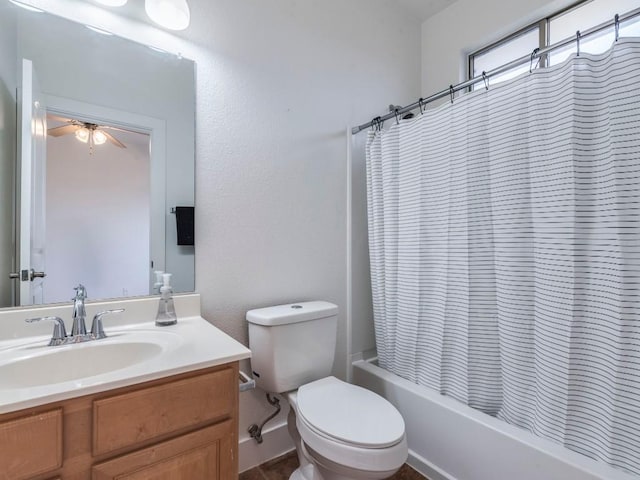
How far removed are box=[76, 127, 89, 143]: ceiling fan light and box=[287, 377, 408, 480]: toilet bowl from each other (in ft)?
4.33

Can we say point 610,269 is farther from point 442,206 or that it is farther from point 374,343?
point 374,343

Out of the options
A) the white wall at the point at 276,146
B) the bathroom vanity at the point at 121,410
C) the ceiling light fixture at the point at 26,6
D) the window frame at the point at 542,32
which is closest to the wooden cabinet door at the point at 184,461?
the bathroom vanity at the point at 121,410

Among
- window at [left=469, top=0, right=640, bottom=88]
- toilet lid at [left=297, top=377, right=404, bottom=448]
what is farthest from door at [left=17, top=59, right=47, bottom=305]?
window at [left=469, top=0, right=640, bottom=88]

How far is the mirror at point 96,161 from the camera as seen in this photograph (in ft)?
3.63

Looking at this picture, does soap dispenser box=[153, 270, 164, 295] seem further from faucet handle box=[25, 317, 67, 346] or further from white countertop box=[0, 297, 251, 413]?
faucet handle box=[25, 317, 67, 346]

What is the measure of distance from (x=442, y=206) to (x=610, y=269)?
67 centimetres

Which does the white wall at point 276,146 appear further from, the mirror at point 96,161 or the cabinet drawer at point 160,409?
the cabinet drawer at point 160,409

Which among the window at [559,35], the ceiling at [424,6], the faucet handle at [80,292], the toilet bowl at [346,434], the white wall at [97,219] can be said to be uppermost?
the ceiling at [424,6]

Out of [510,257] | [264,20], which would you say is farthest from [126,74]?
[510,257]

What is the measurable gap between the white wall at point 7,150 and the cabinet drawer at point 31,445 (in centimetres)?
62

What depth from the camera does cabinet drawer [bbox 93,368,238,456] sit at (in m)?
0.77

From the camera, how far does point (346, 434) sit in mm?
1111

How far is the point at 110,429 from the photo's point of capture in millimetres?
776

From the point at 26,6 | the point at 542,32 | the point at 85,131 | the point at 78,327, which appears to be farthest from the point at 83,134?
the point at 542,32
